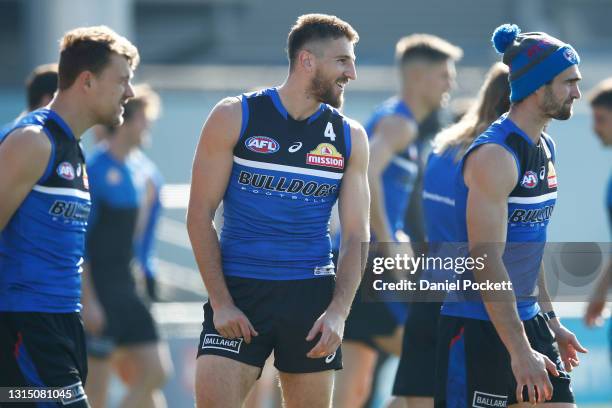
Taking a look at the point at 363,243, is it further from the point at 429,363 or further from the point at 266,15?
the point at 266,15

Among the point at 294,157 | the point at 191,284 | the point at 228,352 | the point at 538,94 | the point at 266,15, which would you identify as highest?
the point at 266,15

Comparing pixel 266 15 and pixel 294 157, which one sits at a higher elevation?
pixel 266 15

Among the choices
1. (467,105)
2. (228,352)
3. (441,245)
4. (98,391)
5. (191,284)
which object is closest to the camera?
(228,352)

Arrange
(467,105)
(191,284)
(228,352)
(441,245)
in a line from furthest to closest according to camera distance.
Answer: (191,284) → (467,105) → (441,245) → (228,352)

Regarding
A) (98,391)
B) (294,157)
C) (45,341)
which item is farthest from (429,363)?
(98,391)

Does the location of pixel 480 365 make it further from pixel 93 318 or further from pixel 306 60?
pixel 93 318

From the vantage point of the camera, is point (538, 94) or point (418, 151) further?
point (418, 151)

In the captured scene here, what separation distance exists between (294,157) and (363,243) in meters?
0.51

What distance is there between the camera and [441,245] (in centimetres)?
594

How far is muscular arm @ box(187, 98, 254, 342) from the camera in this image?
4938mm

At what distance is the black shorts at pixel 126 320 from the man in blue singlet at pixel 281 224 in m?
3.81

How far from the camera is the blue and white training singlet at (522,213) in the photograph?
488 centimetres

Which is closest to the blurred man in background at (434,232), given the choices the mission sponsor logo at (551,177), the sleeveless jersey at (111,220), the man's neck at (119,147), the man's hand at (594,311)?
the mission sponsor logo at (551,177)

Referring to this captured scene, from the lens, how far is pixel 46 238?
5.00 metres
